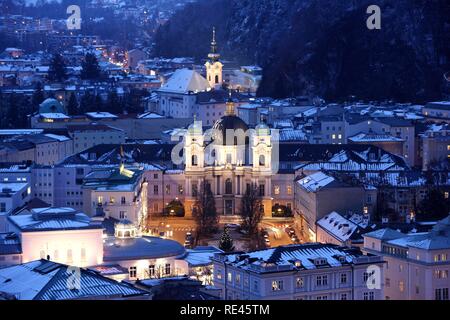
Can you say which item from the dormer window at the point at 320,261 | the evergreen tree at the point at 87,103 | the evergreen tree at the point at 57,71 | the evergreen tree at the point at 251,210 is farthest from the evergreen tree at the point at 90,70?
the dormer window at the point at 320,261

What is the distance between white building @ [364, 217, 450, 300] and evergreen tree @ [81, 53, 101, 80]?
146ft

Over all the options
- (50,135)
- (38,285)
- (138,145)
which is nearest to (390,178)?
(138,145)

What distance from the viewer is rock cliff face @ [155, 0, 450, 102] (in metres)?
62.3

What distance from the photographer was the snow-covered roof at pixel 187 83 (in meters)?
57.0

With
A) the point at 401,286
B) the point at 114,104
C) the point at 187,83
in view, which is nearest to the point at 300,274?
the point at 401,286

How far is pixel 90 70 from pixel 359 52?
1228cm

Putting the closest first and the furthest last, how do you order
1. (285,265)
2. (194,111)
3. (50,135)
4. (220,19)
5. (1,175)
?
(285,265)
(1,175)
(50,135)
(194,111)
(220,19)

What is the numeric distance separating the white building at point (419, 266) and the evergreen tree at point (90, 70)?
1748 inches

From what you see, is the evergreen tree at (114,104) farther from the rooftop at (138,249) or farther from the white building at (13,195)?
the rooftop at (138,249)

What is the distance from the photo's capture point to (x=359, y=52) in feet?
211

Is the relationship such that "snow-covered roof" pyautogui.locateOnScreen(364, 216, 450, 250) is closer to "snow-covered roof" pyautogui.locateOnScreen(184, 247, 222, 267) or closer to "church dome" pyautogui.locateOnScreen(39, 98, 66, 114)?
"snow-covered roof" pyautogui.locateOnScreen(184, 247, 222, 267)
